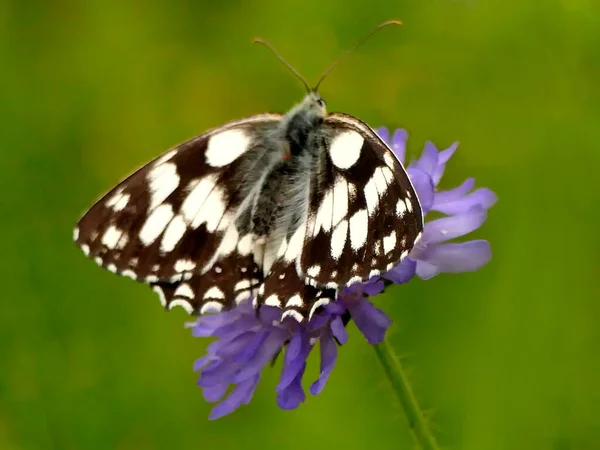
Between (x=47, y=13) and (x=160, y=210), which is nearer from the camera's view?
(x=160, y=210)

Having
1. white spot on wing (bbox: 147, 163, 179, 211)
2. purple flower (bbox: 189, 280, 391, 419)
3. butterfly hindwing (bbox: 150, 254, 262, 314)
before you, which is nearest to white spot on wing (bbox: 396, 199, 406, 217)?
purple flower (bbox: 189, 280, 391, 419)

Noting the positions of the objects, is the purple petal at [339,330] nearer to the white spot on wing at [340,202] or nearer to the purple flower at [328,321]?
the purple flower at [328,321]

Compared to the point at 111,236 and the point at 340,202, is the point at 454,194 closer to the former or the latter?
the point at 340,202

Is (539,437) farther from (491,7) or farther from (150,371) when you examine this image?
(491,7)

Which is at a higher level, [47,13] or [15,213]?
[47,13]

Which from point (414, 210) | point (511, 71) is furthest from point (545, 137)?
point (414, 210)

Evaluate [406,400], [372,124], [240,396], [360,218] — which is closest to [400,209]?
[360,218]
